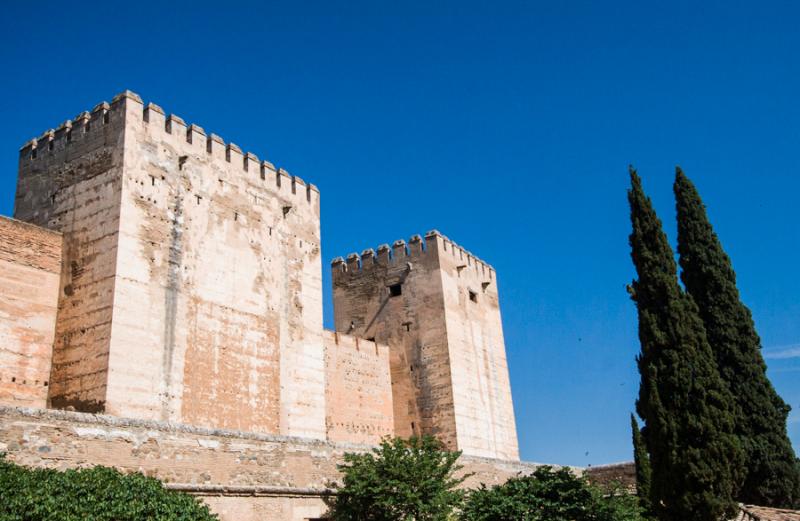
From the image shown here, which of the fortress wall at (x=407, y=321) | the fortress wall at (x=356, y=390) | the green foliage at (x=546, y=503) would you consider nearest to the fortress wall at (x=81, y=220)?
the green foliage at (x=546, y=503)

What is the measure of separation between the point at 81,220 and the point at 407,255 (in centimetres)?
1168

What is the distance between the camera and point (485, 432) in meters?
23.8

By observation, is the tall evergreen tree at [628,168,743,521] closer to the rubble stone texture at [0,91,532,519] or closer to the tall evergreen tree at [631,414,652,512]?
the rubble stone texture at [0,91,532,519]

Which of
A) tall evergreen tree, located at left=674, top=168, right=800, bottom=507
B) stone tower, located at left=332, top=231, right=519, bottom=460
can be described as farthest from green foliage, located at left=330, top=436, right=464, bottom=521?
stone tower, located at left=332, top=231, right=519, bottom=460

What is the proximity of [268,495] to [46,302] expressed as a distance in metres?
6.28

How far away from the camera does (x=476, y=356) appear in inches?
964

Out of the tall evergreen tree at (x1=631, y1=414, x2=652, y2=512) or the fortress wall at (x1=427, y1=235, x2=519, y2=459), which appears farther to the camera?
the fortress wall at (x1=427, y1=235, x2=519, y2=459)

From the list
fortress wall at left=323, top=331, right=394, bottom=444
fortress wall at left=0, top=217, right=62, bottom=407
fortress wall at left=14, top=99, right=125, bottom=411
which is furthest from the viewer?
fortress wall at left=323, top=331, right=394, bottom=444

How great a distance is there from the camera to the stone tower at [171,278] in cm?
1405

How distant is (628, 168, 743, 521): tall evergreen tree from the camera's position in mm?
13227

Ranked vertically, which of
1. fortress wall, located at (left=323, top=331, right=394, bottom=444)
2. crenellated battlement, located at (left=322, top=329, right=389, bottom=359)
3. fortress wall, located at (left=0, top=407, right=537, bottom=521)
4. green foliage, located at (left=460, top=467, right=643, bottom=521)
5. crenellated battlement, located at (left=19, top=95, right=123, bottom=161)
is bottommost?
green foliage, located at (left=460, top=467, right=643, bottom=521)

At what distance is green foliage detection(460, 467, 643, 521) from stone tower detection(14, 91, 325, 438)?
580 centimetres

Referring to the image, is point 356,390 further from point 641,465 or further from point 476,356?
point 641,465

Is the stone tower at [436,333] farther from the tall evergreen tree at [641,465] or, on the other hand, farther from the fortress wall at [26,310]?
the fortress wall at [26,310]
